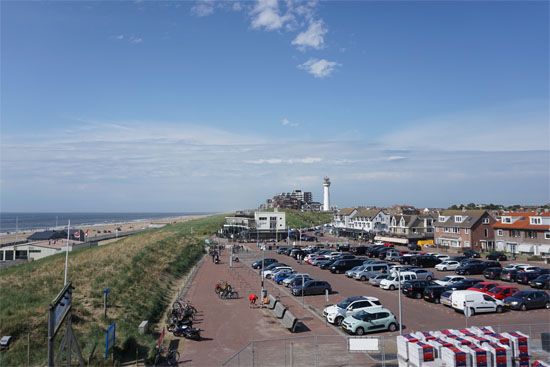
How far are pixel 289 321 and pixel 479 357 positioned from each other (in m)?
11.5

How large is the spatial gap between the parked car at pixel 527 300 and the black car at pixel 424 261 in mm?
21481

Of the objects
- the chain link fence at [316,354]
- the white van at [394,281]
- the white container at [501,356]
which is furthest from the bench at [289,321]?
the white van at [394,281]

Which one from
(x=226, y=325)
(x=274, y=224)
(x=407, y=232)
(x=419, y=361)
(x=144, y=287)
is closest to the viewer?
(x=419, y=361)

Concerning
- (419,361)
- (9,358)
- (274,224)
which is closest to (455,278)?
(419,361)

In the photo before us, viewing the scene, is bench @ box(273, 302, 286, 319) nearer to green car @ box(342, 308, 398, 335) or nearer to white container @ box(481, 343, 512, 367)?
green car @ box(342, 308, 398, 335)

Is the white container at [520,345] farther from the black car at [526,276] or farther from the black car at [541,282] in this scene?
the black car at [526,276]

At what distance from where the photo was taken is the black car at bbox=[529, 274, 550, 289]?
3694 cm

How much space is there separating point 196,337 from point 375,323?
9625 mm

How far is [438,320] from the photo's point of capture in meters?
27.0

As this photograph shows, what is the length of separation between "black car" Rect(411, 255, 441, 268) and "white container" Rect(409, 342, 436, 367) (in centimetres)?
3741

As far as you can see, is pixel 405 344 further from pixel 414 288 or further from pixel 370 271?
pixel 370 271

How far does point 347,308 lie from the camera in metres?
26.8

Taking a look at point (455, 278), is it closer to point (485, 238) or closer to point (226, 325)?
point (226, 325)

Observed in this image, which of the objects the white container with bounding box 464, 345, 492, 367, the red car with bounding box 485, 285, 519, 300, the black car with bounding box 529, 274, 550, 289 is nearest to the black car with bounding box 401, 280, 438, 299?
the red car with bounding box 485, 285, 519, 300
